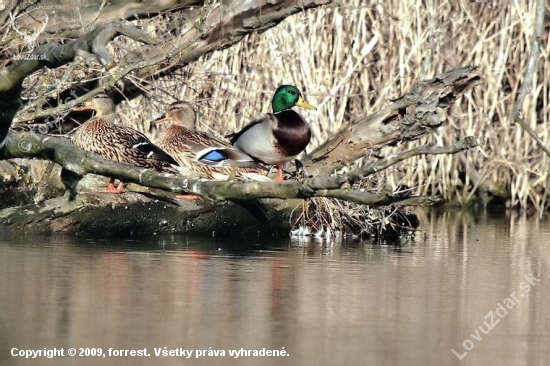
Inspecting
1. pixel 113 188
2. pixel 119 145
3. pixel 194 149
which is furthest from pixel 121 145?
pixel 194 149

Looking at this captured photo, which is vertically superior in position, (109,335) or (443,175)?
(443,175)

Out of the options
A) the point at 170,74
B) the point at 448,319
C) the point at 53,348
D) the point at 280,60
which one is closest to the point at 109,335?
the point at 53,348

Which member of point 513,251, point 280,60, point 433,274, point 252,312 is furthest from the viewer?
point 280,60

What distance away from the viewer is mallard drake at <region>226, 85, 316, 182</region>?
9.21 metres

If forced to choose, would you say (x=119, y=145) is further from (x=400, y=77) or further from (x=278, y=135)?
(x=400, y=77)

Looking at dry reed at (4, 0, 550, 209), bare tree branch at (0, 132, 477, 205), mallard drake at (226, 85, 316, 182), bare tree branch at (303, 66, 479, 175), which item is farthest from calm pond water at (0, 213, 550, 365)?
dry reed at (4, 0, 550, 209)

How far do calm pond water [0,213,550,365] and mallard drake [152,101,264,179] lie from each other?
92 centimetres

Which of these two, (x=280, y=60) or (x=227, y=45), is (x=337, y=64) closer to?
(x=280, y=60)

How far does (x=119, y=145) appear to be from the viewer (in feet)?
31.3

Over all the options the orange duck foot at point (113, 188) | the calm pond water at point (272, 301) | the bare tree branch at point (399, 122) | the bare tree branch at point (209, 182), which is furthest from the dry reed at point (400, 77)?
the bare tree branch at point (209, 182)

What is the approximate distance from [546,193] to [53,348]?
862 centimetres

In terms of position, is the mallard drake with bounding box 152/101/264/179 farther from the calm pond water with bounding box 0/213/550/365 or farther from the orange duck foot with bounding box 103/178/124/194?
the calm pond water with bounding box 0/213/550/365

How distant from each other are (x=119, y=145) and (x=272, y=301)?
3.73 metres

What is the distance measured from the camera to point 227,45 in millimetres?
9922
